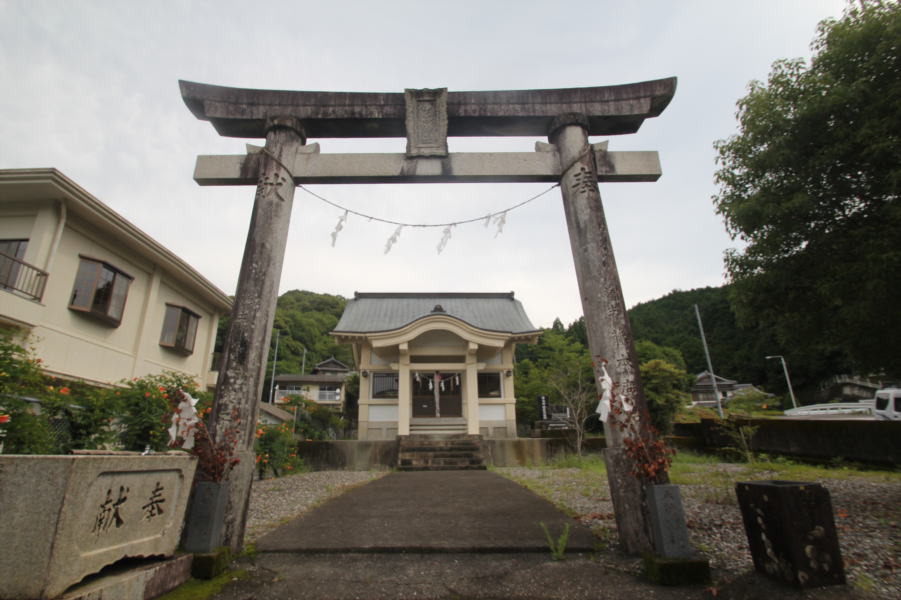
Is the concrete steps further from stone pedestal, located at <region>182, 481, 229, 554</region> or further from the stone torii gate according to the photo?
stone pedestal, located at <region>182, 481, 229, 554</region>

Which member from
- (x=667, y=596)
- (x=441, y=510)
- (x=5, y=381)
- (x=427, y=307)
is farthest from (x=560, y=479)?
(x=427, y=307)

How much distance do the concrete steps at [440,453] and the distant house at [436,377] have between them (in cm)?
52

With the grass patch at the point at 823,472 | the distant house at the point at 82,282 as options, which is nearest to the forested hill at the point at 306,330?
the distant house at the point at 82,282

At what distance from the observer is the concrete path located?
3.42 meters

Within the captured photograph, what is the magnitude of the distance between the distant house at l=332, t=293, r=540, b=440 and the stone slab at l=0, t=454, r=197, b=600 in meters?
9.19

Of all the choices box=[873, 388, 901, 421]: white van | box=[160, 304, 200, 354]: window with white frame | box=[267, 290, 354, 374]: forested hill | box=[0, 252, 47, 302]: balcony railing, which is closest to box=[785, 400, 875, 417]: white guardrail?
box=[873, 388, 901, 421]: white van

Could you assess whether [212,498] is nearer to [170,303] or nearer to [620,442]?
[620,442]

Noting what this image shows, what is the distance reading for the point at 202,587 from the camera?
2635mm

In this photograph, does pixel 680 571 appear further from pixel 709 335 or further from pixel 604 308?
pixel 709 335

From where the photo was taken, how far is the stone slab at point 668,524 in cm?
279

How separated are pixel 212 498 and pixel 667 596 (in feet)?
10.5

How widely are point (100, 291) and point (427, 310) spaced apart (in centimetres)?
1085

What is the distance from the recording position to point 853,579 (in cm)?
265

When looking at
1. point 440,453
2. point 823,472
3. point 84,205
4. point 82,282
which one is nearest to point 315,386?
point 440,453
